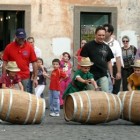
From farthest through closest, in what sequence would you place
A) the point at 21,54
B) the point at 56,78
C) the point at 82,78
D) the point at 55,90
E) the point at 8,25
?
the point at 8,25 < the point at 56,78 < the point at 55,90 < the point at 21,54 < the point at 82,78

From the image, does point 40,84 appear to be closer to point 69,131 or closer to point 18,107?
point 18,107

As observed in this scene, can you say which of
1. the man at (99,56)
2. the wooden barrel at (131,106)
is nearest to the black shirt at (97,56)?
the man at (99,56)

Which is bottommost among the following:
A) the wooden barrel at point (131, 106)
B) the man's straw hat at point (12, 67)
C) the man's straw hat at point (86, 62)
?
the wooden barrel at point (131, 106)

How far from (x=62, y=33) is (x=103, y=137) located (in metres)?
9.83

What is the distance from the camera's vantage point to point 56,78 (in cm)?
1502

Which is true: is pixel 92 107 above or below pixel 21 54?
below

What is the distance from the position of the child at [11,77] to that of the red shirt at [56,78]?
2.21 meters

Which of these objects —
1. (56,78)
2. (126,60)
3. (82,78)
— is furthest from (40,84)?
(82,78)

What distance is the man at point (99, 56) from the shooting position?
41.7 ft

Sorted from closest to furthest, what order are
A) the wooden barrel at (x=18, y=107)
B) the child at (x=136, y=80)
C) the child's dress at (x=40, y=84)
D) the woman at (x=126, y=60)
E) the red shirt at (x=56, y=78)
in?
1. the wooden barrel at (x=18, y=107)
2. the child at (x=136, y=80)
3. the red shirt at (x=56, y=78)
4. the child's dress at (x=40, y=84)
5. the woman at (x=126, y=60)

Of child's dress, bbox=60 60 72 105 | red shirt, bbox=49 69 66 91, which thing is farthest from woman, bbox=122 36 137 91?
red shirt, bbox=49 69 66 91

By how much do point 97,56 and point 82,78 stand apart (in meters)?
0.57

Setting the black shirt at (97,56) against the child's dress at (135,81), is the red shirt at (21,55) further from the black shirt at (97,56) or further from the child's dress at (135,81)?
the child's dress at (135,81)

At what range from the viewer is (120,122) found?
12.9m
